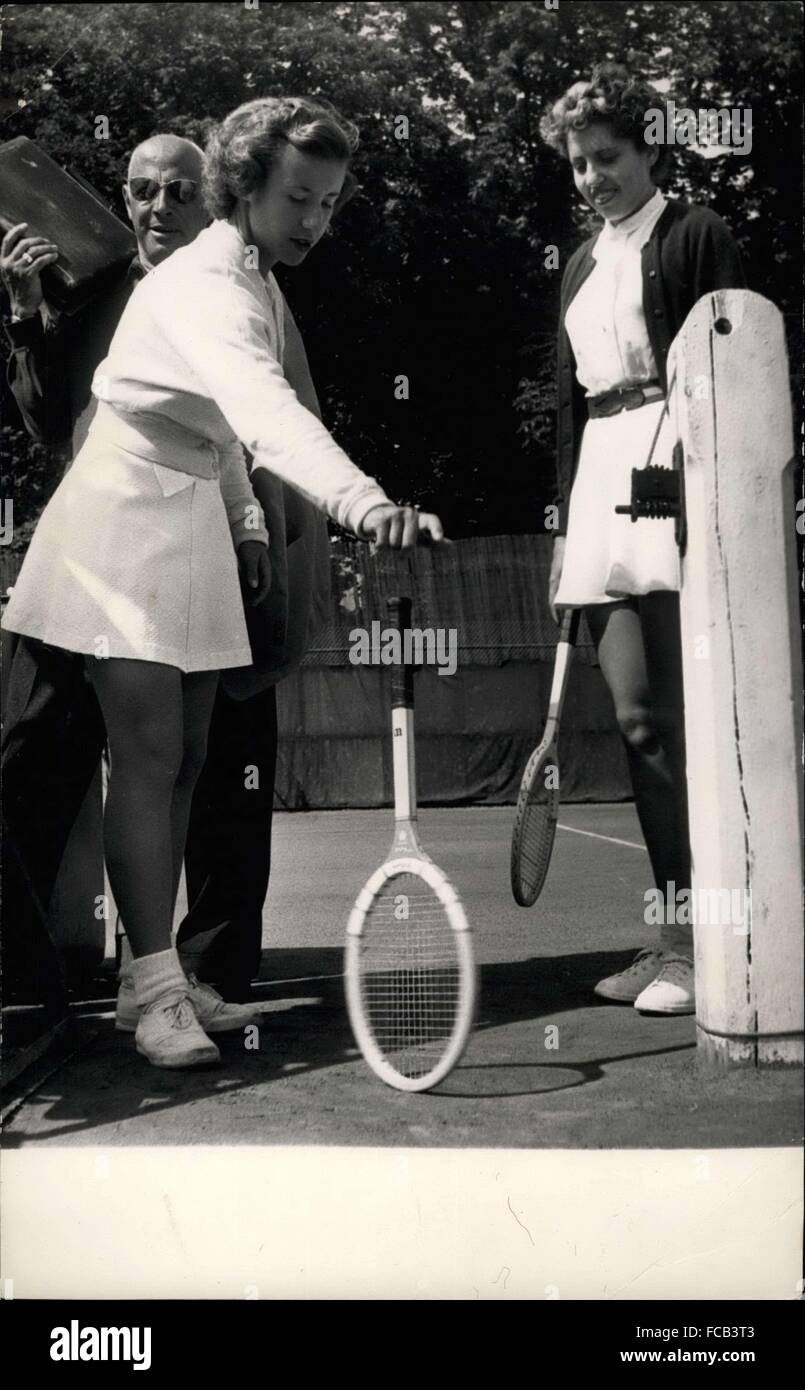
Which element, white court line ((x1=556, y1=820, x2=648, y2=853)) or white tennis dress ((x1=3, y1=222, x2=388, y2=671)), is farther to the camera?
→ white court line ((x1=556, y1=820, x2=648, y2=853))

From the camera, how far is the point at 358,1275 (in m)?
2.06

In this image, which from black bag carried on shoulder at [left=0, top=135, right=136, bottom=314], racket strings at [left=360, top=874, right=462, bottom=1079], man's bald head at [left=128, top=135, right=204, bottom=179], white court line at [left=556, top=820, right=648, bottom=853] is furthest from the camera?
white court line at [left=556, top=820, right=648, bottom=853]

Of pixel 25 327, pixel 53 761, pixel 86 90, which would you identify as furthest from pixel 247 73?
pixel 53 761

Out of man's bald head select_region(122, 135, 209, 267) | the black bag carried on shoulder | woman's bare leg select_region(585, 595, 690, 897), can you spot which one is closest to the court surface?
woman's bare leg select_region(585, 595, 690, 897)

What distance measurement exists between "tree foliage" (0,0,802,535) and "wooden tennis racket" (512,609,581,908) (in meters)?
0.32

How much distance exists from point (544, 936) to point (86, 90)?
2.23 m

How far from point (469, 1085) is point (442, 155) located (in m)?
1.66

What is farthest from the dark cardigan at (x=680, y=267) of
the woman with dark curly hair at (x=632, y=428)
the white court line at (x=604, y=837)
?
the white court line at (x=604, y=837)

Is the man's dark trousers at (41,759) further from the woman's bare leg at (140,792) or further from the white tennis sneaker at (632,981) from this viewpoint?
the white tennis sneaker at (632,981)

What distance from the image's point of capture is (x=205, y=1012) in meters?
3.03

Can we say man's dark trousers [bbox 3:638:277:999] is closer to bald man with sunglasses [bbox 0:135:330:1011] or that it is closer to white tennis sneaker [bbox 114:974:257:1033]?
bald man with sunglasses [bbox 0:135:330:1011]

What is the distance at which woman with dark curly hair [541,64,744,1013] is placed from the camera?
3.02 m

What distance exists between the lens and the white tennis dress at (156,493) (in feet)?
8.82

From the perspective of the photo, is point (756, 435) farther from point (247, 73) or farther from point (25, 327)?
point (25, 327)
